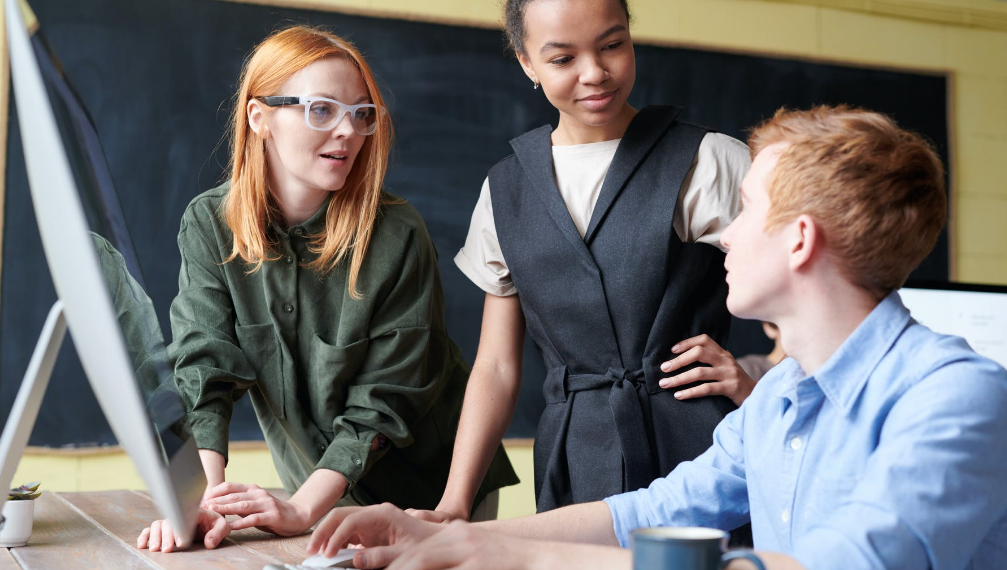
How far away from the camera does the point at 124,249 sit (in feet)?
3.38

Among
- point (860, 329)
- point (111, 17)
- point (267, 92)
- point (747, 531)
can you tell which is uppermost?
point (111, 17)

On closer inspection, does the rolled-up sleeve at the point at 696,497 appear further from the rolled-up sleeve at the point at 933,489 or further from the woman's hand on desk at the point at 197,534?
the woman's hand on desk at the point at 197,534

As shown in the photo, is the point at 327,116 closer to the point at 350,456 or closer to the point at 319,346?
the point at 319,346

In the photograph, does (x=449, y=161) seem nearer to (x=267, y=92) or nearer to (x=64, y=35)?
(x=64, y=35)

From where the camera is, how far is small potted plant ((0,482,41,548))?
1281mm

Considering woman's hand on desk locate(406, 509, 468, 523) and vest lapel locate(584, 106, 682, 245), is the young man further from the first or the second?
vest lapel locate(584, 106, 682, 245)

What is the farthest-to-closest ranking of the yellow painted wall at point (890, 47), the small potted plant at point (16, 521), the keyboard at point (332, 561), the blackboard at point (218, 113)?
the yellow painted wall at point (890, 47) → the blackboard at point (218, 113) → the small potted plant at point (16, 521) → the keyboard at point (332, 561)

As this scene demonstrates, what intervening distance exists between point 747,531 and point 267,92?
114 centimetres

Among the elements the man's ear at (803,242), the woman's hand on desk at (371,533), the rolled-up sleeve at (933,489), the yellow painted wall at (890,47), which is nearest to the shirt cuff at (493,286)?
the woman's hand on desk at (371,533)

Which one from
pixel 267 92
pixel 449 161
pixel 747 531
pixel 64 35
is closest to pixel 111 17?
pixel 64 35

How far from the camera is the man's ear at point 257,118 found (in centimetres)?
172

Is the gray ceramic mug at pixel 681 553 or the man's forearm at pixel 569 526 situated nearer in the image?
the gray ceramic mug at pixel 681 553

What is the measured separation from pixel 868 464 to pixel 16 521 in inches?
43.9

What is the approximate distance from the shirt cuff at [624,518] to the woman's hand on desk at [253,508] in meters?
0.49
